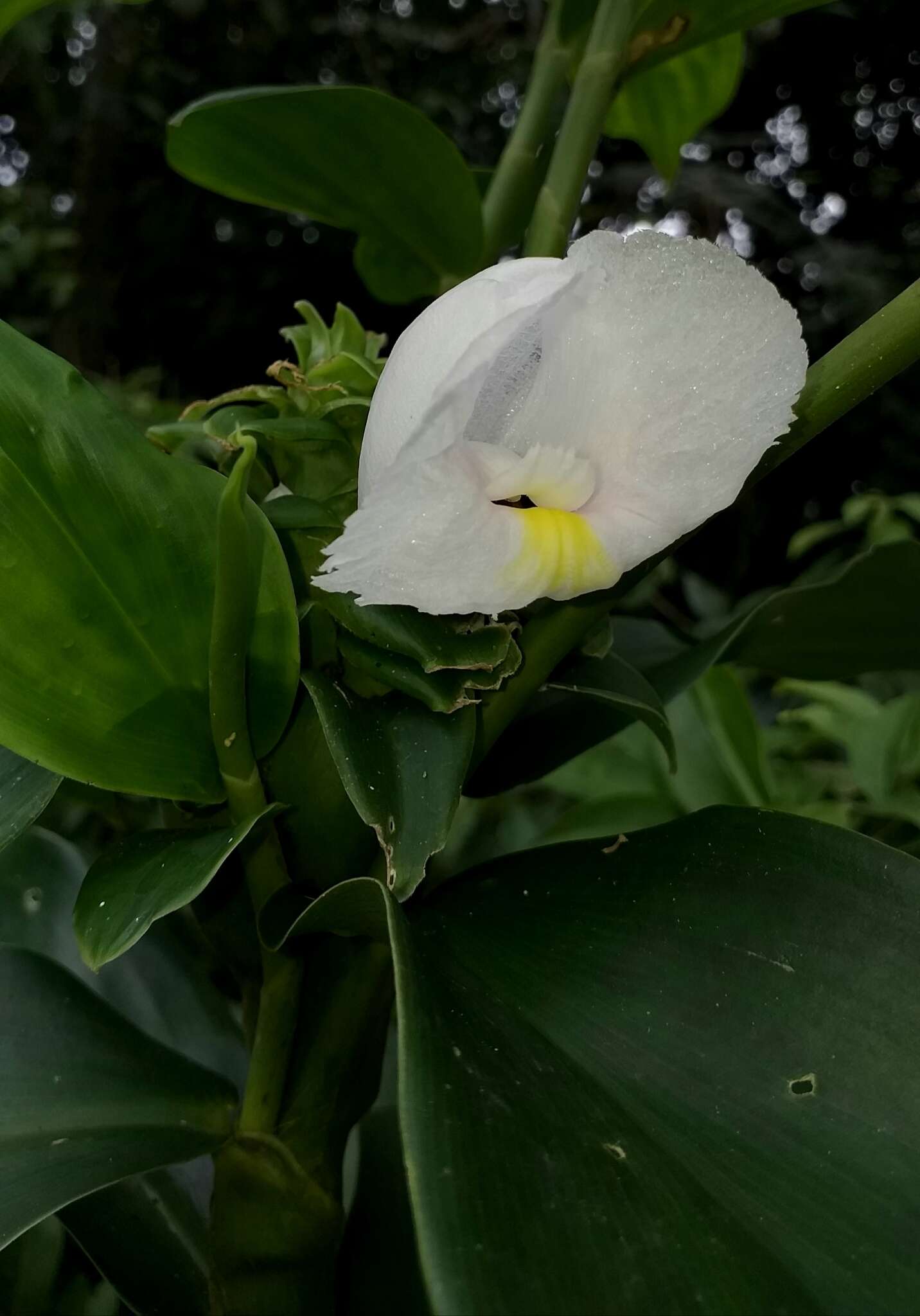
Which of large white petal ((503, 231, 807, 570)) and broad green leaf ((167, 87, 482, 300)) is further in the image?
broad green leaf ((167, 87, 482, 300))

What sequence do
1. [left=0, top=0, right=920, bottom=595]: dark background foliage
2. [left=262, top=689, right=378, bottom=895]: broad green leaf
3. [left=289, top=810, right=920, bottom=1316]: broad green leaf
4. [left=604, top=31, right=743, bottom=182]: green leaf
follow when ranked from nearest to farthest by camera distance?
[left=289, top=810, right=920, bottom=1316]: broad green leaf, [left=262, top=689, right=378, bottom=895]: broad green leaf, [left=604, top=31, right=743, bottom=182]: green leaf, [left=0, top=0, right=920, bottom=595]: dark background foliage

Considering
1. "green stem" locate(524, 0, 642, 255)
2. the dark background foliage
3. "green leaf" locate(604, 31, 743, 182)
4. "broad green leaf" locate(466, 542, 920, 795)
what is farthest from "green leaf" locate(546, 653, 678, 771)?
the dark background foliage

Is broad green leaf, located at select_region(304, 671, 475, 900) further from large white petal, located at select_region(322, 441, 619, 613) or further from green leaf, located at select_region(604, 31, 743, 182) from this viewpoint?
green leaf, located at select_region(604, 31, 743, 182)

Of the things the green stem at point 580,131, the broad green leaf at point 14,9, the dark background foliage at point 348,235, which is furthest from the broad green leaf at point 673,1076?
the dark background foliage at point 348,235

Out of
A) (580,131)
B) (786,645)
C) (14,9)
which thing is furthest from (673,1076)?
(14,9)

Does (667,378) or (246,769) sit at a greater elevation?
(667,378)

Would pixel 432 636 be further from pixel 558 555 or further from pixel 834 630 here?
pixel 834 630

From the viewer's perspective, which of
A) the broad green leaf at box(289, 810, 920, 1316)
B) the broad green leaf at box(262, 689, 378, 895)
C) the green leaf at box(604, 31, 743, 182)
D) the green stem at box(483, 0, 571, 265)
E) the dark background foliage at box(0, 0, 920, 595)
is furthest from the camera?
the dark background foliage at box(0, 0, 920, 595)
